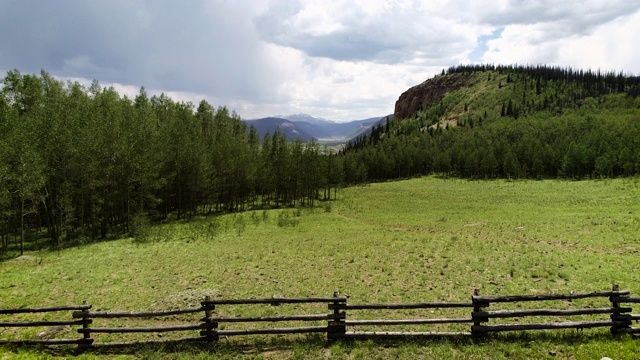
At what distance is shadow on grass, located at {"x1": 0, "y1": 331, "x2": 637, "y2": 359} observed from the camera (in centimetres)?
1304

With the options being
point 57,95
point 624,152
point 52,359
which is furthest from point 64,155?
point 624,152

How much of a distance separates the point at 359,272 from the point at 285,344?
10.9 meters

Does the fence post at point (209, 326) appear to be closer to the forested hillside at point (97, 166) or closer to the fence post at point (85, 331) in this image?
the fence post at point (85, 331)

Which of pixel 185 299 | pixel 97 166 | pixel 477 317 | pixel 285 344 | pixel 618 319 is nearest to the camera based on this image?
pixel 618 319

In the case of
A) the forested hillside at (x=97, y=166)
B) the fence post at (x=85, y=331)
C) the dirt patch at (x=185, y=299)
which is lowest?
the dirt patch at (x=185, y=299)

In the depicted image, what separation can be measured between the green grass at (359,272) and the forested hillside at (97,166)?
30.8 feet

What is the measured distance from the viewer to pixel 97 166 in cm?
4434

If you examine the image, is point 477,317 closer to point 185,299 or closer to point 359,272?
point 359,272

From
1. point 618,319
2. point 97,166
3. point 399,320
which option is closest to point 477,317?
point 399,320

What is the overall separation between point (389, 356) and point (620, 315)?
9701mm

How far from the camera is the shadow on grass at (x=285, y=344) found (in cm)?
1304

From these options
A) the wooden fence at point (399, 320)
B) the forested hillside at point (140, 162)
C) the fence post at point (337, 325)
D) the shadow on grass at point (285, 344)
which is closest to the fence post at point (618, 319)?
the wooden fence at point (399, 320)

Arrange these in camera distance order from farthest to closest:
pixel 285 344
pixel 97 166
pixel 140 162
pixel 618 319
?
pixel 140 162 → pixel 97 166 → pixel 285 344 → pixel 618 319

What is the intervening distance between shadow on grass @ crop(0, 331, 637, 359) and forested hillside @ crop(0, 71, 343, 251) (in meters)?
30.1
